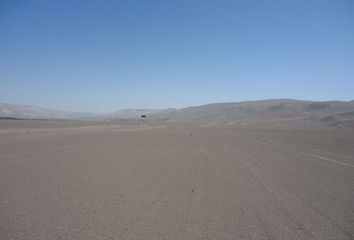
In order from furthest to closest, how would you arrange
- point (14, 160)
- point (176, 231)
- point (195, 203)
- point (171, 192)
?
point (14, 160) < point (171, 192) < point (195, 203) < point (176, 231)

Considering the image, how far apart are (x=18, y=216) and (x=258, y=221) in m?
3.85

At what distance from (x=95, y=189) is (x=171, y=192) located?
66.0 inches

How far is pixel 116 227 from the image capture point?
19.5ft

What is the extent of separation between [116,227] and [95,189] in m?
3.02

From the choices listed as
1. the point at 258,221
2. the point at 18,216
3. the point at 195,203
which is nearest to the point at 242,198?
the point at 195,203

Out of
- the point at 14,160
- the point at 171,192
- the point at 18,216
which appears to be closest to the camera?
the point at 18,216

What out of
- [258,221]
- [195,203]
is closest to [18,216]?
[195,203]

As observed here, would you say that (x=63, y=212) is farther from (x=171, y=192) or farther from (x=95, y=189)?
(x=171, y=192)

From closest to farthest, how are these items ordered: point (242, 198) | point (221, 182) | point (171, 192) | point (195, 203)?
point (195, 203) → point (242, 198) → point (171, 192) → point (221, 182)

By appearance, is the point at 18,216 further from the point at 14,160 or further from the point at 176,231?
the point at 14,160

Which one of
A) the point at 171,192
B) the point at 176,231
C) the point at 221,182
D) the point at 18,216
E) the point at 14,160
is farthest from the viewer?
the point at 14,160

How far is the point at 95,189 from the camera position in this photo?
29.0 feet

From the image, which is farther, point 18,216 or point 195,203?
point 195,203

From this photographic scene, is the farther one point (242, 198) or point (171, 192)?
point (171, 192)
